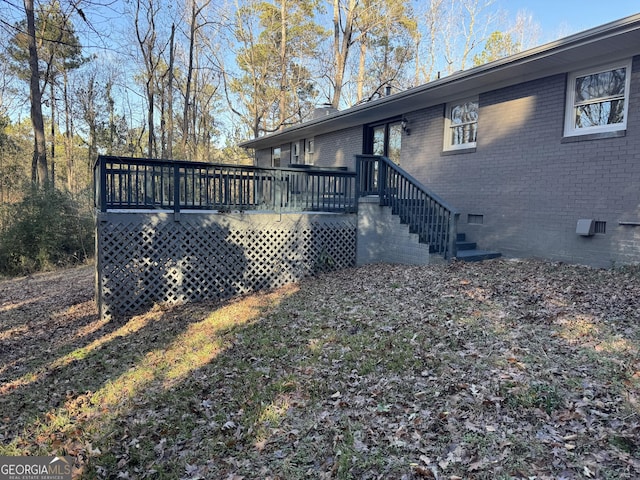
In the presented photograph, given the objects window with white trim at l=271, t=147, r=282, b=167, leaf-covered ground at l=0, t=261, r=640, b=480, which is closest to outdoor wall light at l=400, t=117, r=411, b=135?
leaf-covered ground at l=0, t=261, r=640, b=480

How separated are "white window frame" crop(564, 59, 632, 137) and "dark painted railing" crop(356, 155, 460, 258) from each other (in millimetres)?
2621

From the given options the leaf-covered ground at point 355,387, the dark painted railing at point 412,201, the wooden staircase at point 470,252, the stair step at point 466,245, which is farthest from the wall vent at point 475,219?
the leaf-covered ground at point 355,387

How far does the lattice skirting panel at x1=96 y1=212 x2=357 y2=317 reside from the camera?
6.83 meters

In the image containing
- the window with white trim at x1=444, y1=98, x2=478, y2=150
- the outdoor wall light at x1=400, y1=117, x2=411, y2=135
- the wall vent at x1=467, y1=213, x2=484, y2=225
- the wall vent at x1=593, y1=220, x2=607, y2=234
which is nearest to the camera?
the wall vent at x1=593, y1=220, x2=607, y2=234

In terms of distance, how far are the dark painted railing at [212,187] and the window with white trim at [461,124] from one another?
2919 mm

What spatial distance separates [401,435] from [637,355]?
2.46 m

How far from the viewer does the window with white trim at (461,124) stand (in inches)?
386

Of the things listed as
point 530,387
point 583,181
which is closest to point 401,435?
point 530,387

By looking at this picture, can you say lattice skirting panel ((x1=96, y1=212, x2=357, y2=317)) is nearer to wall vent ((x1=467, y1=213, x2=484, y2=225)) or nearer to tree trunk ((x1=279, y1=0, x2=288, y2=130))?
wall vent ((x1=467, y1=213, x2=484, y2=225))

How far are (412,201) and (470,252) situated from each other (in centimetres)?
166

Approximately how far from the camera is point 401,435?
3088 mm

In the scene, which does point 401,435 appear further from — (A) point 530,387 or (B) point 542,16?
(B) point 542,16

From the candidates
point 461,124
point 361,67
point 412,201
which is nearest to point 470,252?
point 412,201

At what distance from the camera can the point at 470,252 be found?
351 inches
